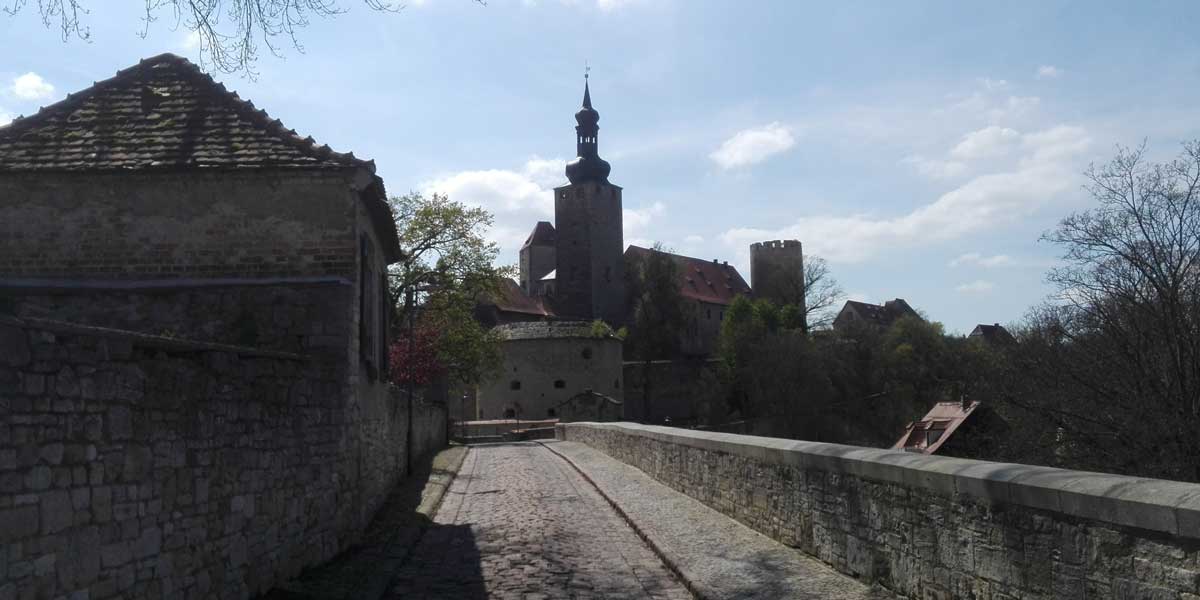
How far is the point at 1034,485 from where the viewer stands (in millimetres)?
5254

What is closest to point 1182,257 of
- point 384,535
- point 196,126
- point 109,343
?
point 384,535

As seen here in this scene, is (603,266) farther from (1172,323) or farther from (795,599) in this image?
(795,599)

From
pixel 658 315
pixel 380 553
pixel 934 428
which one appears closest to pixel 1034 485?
pixel 380 553

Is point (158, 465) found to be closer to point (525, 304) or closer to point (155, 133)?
point (155, 133)

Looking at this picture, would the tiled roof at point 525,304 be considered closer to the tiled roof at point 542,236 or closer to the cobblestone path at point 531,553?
the tiled roof at point 542,236

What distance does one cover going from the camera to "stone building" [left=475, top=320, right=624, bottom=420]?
211 ft

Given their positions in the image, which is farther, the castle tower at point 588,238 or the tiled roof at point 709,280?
the tiled roof at point 709,280

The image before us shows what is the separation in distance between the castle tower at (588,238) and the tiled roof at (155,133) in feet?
242

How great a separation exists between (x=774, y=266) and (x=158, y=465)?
327 ft

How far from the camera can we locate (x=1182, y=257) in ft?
76.7

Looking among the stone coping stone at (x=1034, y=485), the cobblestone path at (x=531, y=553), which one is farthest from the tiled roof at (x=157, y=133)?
the stone coping stone at (x=1034, y=485)

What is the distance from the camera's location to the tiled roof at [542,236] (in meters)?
101

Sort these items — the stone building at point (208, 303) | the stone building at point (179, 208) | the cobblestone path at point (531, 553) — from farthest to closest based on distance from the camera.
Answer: the stone building at point (179, 208), the cobblestone path at point (531, 553), the stone building at point (208, 303)

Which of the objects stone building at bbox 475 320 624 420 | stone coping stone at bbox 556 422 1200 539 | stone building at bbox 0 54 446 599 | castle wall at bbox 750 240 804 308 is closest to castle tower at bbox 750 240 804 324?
castle wall at bbox 750 240 804 308
